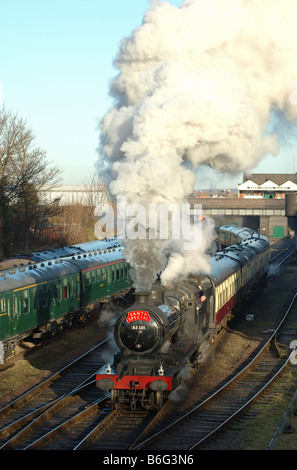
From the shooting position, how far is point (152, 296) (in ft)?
48.4

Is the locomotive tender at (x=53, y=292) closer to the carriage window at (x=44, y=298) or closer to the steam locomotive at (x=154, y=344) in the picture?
the carriage window at (x=44, y=298)

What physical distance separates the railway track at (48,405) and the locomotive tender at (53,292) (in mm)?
2431

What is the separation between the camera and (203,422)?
13.9 m

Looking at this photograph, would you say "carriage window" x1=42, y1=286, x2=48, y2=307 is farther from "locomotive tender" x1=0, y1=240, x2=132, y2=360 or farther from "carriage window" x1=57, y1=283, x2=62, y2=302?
"carriage window" x1=57, y1=283, x2=62, y2=302

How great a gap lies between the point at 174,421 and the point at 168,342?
6.74 feet

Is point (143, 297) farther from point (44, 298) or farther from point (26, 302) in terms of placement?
point (44, 298)

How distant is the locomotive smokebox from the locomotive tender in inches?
244

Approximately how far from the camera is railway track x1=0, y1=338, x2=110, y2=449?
42.8 ft

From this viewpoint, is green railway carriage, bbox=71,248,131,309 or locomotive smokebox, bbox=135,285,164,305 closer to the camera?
locomotive smokebox, bbox=135,285,164,305

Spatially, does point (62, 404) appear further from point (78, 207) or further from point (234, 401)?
point (78, 207)

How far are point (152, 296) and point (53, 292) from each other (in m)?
8.82

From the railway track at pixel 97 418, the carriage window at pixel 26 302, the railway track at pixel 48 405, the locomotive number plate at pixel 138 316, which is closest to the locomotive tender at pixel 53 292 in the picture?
the carriage window at pixel 26 302

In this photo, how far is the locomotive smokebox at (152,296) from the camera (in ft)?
47.2

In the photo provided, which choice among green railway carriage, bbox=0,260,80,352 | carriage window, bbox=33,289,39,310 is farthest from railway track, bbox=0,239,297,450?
carriage window, bbox=33,289,39,310
